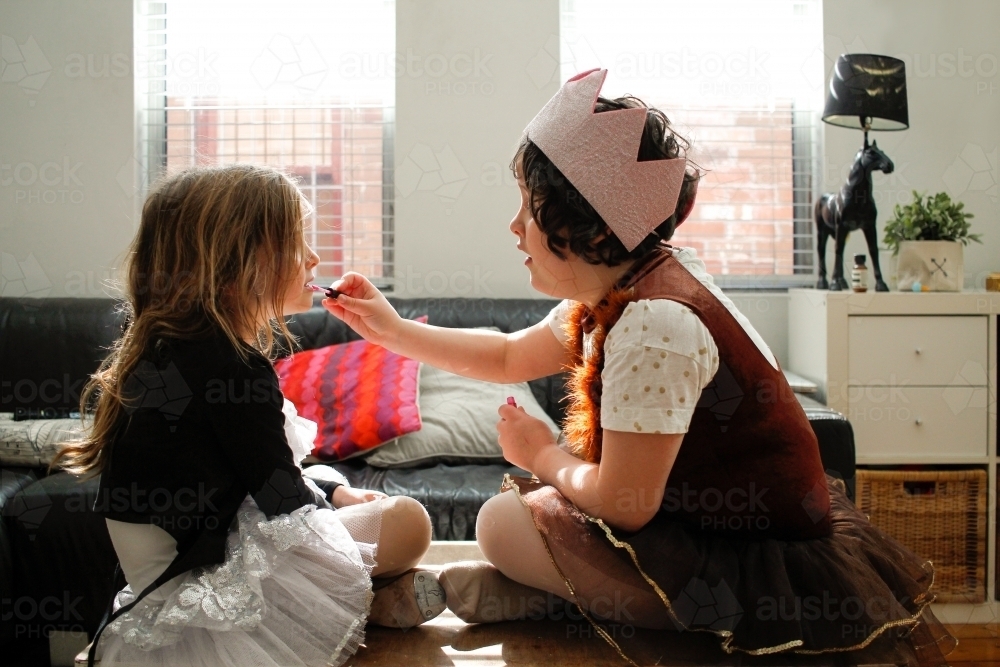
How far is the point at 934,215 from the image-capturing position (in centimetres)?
257

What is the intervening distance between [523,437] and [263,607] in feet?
1.33

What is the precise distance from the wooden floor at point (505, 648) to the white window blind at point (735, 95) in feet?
6.97

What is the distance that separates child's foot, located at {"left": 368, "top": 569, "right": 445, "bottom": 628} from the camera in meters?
1.13

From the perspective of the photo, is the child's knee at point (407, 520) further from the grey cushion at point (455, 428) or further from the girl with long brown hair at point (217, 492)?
the grey cushion at point (455, 428)

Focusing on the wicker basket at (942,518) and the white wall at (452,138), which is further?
the white wall at (452,138)

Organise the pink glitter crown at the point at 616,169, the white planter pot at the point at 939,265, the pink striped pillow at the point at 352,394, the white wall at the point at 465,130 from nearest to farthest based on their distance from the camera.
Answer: the pink glitter crown at the point at 616,169 → the pink striped pillow at the point at 352,394 → the white planter pot at the point at 939,265 → the white wall at the point at 465,130

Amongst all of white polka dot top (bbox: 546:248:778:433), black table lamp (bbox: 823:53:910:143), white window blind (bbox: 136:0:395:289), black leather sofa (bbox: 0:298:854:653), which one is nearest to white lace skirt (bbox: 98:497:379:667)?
white polka dot top (bbox: 546:248:778:433)

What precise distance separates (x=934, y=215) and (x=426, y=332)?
187 centimetres

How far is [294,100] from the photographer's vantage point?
3.04 metres

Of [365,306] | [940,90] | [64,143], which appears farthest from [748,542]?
[64,143]

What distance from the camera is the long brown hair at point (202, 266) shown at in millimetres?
1103

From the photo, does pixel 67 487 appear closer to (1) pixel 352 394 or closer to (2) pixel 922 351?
Answer: (1) pixel 352 394

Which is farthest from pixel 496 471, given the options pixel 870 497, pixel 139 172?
pixel 139 172

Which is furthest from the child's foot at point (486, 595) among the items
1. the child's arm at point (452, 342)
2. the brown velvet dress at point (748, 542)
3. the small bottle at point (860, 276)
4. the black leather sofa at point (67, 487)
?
the small bottle at point (860, 276)
